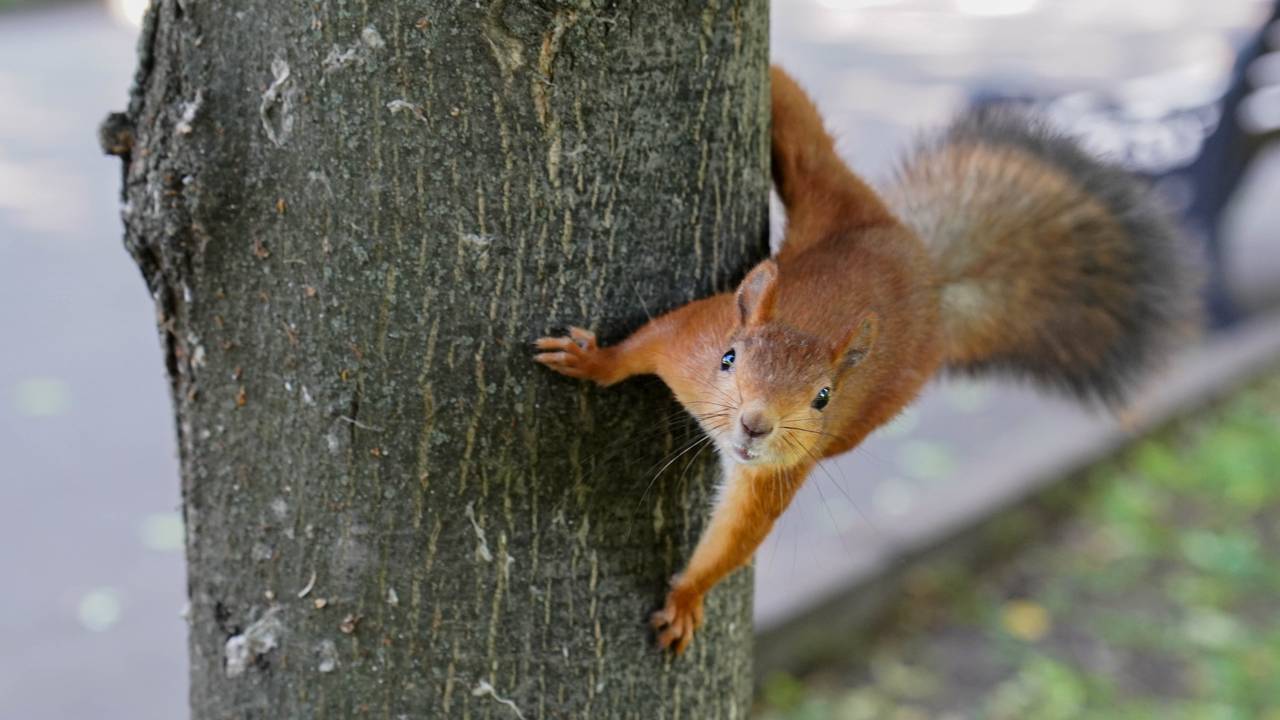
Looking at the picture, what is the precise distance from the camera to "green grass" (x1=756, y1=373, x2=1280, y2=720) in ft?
11.3

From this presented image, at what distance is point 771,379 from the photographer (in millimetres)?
1298

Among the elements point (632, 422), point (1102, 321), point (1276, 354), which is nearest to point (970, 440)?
point (1276, 354)

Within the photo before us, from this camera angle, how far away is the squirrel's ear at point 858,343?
52.2 inches

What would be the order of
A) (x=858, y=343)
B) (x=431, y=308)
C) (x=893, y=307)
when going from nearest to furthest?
1. (x=431, y=308)
2. (x=858, y=343)
3. (x=893, y=307)

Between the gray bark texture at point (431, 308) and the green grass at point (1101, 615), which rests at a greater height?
the gray bark texture at point (431, 308)

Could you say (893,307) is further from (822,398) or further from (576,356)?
(576,356)

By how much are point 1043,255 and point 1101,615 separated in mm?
2222

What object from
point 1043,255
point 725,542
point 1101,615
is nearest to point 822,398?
point 725,542

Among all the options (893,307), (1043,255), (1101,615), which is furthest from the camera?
(1101,615)

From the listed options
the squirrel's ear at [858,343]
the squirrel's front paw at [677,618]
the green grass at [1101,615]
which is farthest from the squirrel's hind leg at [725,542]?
the green grass at [1101,615]

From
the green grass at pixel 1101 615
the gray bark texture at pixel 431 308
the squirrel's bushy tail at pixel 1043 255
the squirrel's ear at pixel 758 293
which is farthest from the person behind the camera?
Result: the green grass at pixel 1101 615

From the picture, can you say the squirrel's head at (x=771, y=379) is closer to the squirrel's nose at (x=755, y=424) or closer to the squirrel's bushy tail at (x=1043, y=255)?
the squirrel's nose at (x=755, y=424)

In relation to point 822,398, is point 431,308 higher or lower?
higher

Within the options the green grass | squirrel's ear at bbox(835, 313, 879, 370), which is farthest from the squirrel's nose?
the green grass
